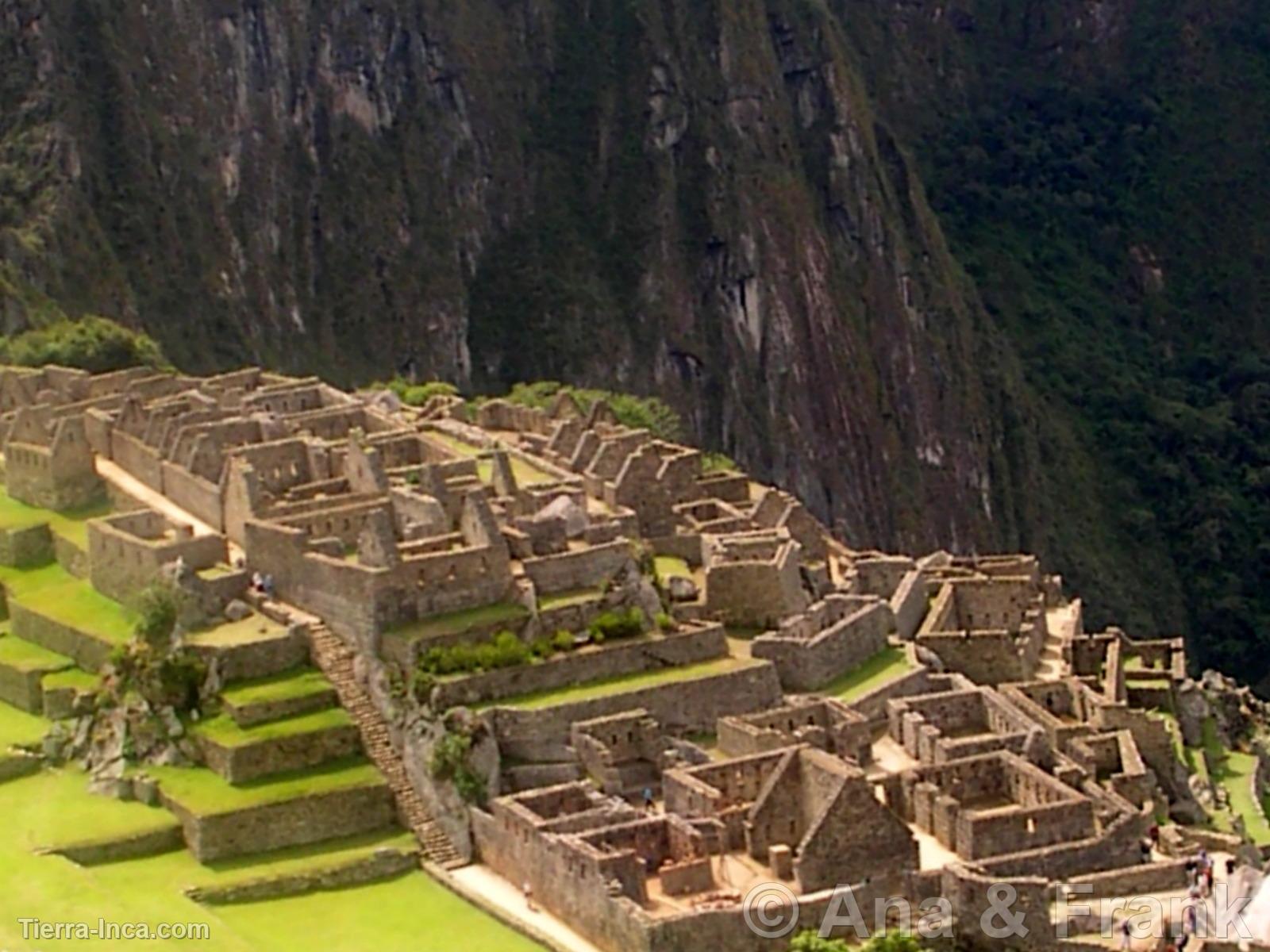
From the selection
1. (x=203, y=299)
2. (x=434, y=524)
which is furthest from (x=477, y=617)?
(x=203, y=299)

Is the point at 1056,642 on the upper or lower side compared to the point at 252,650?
lower

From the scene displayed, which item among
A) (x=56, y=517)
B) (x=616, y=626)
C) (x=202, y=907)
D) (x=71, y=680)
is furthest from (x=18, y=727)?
(x=616, y=626)

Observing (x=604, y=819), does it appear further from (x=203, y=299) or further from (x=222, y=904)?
(x=203, y=299)

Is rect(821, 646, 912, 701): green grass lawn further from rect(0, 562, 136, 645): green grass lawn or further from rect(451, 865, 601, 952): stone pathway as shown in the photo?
rect(0, 562, 136, 645): green grass lawn

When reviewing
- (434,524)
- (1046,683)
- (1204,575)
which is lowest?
(1204,575)

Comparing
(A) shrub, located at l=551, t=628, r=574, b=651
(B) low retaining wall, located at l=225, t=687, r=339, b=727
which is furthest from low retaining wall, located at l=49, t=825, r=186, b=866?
(A) shrub, located at l=551, t=628, r=574, b=651

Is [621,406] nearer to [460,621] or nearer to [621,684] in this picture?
[460,621]
